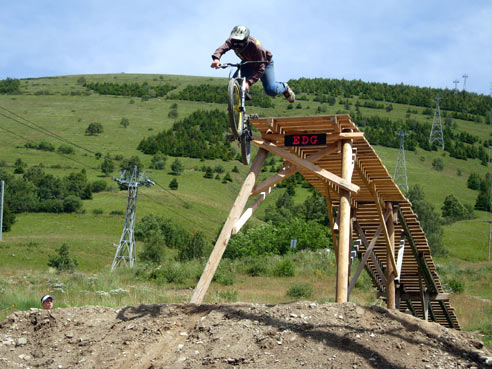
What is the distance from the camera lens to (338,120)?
9.61m

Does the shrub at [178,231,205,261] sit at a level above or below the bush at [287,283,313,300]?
below

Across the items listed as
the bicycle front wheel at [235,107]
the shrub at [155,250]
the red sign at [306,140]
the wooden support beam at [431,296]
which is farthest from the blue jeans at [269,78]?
the shrub at [155,250]

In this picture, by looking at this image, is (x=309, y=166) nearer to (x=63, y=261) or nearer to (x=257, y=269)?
(x=257, y=269)

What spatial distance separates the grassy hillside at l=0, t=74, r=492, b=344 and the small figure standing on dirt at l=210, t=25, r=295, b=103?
708cm

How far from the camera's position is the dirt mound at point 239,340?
22.1 ft

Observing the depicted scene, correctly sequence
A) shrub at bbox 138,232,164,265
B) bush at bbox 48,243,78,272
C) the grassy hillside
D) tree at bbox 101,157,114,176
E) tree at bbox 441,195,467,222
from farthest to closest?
tree at bbox 101,157,114,176 → tree at bbox 441,195,467,222 → shrub at bbox 138,232,164,265 → bush at bbox 48,243,78,272 → the grassy hillside

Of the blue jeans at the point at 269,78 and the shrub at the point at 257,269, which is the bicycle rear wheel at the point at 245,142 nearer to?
the blue jeans at the point at 269,78

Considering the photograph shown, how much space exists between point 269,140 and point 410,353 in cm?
467

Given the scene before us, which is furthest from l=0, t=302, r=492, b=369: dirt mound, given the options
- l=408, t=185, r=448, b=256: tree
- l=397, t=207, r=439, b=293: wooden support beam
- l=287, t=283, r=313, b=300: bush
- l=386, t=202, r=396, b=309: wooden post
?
l=408, t=185, r=448, b=256: tree

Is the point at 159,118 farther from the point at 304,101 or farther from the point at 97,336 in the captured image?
the point at 97,336

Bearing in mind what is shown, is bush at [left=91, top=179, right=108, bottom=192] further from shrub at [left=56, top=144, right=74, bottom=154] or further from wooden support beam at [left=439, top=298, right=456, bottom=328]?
wooden support beam at [left=439, top=298, right=456, bottom=328]

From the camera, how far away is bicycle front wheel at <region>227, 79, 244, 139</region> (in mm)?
8125

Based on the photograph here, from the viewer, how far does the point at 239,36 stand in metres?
8.60

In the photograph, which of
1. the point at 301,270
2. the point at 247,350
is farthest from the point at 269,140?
the point at 301,270
